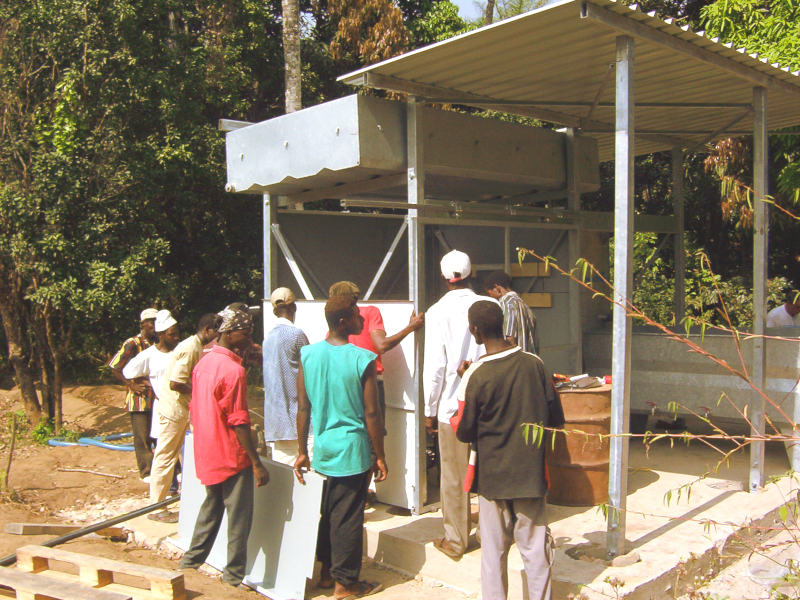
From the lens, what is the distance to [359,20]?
14.1m

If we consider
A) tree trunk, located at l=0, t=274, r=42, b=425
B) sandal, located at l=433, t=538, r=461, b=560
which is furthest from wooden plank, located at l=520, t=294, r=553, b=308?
tree trunk, located at l=0, t=274, r=42, b=425

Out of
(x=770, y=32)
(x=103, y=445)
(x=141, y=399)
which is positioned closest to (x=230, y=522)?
(x=141, y=399)

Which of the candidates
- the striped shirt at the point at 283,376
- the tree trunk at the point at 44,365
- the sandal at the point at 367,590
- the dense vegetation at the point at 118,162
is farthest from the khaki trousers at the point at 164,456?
the tree trunk at the point at 44,365

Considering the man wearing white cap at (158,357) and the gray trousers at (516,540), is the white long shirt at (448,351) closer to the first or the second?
the gray trousers at (516,540)

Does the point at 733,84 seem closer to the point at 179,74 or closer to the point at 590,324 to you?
the point at 590,324

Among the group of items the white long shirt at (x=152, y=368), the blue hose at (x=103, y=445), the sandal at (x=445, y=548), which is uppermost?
the white long shirt at (x=152, y=368)

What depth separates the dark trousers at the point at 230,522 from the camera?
4.61 meters

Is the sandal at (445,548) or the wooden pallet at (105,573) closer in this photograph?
the wooden pallet at (105,573)

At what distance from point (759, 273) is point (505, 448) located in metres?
3.33

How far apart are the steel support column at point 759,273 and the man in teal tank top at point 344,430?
3.17m

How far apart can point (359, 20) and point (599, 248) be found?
27.3 feet

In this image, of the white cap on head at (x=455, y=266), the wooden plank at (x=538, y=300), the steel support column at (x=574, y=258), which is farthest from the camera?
the wooden plank at (x=538, y=300)

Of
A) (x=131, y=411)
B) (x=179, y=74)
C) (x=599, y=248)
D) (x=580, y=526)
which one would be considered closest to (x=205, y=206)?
(x=179, y=74)

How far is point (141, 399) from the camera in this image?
23.5ft
